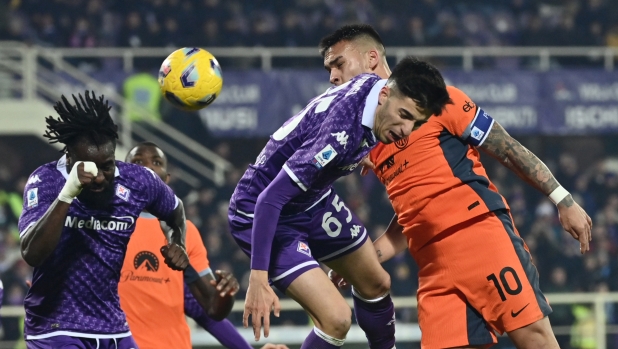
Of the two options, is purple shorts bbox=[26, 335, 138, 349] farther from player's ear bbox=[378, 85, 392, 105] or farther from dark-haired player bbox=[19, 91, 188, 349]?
player's ear bbox=[378, 85, 392, 105]

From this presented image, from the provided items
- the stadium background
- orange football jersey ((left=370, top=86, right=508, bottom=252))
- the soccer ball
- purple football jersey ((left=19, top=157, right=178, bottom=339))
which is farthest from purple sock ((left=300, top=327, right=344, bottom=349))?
the stadium background

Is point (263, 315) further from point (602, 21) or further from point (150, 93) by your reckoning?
point (602, 21)

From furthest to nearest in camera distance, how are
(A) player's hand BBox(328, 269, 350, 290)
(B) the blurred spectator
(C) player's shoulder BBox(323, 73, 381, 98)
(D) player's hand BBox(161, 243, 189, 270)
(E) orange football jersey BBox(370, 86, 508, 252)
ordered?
(B) the blurred spectator
(A) player's hand BBox(328, 269, 350, 290)
(E) orange football jersey BBox(370, 86, 508, 252)
(D) player's hand BBox(161, 243, 189, 270)
(C) player's shoulder BBox(323, 73, 381, 98)

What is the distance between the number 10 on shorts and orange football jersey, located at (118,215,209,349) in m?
1.93

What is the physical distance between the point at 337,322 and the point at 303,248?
1.24ft

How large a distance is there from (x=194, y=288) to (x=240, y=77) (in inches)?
396

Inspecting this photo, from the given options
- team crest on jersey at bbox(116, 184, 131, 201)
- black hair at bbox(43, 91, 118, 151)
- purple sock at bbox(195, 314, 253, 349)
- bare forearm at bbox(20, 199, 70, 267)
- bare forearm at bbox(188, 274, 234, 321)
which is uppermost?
black hair at bbox(43, 91, 118, 151)

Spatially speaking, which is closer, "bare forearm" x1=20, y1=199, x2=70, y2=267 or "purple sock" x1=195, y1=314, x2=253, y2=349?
"bare forearm" x1=20, y1=199, x2=70, y2=267

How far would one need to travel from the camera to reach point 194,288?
16.3 ft

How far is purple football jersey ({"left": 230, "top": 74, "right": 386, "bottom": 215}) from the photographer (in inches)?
157

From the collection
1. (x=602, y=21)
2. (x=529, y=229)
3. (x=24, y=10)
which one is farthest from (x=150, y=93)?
(x=602, y=21)

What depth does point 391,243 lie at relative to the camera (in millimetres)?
5000

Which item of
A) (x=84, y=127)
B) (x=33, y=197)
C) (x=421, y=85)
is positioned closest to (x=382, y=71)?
(x=421, y=85)

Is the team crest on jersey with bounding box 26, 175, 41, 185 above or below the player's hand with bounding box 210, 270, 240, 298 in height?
above
